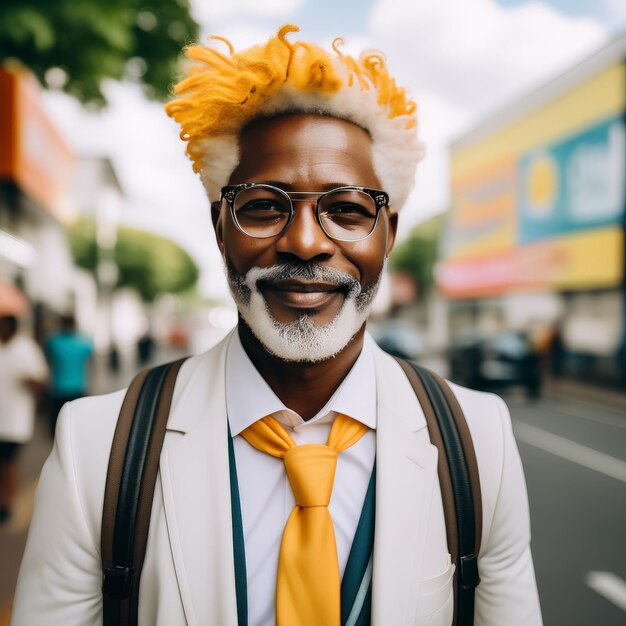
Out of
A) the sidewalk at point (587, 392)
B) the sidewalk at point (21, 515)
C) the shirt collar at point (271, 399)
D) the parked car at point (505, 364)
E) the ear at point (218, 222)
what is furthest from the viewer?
the sidewalk at point (587, 392)

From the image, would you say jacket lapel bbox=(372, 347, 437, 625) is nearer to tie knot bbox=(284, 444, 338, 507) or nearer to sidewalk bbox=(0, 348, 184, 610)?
tie knot bbox=(284, 444, 338, 507)

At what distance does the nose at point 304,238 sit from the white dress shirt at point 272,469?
14.6 inches

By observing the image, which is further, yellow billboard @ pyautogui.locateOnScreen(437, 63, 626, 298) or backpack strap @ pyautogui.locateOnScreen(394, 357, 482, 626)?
yellow billboard @ pyautogui.locateOnScreen(437, 63, 626, 298)

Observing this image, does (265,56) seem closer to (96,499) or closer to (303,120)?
(303,120)

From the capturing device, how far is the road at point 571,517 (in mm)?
4047

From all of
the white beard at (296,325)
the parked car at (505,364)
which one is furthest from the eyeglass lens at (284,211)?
the parked car at (505,364)

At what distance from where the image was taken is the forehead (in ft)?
5.12

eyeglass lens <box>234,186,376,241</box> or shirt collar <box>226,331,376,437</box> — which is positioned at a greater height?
eyeglass lens <box>234,186,376,241</box>

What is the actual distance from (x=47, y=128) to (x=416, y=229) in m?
45.2

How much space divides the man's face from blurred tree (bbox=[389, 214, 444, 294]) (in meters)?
48.1

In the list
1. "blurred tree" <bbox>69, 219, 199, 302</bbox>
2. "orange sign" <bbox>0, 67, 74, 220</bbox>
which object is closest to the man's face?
"orange sign" <bbox>0, 67, 74, 220</bbox>

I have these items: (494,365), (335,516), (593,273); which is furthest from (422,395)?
(593,273)

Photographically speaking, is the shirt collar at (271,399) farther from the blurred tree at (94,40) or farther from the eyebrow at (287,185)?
the blurred tree at (94,40)

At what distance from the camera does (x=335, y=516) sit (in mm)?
1594
